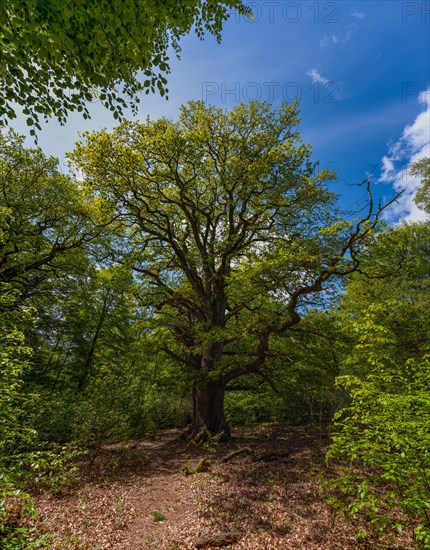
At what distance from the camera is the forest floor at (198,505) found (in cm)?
500

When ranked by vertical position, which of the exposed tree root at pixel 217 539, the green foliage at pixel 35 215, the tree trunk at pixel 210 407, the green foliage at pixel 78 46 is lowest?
the exposed tree root at pixel 217 539

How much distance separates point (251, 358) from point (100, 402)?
5909mm

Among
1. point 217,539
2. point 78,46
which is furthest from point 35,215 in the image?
point 217,539

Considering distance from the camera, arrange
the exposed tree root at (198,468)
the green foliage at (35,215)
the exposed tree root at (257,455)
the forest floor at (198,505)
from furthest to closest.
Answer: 1. the green foliage at (35,215)
2. the exposed tree root at (257,455)
3. the exposed tree root at (198,468)
4. the forest floor at (198,505)

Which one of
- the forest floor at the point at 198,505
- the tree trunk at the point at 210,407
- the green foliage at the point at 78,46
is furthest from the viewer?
the tree trunk at the point at 210,407

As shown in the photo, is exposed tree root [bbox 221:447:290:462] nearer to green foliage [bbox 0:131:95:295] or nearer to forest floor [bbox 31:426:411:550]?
forest floor [bbox 31:426:411:550]

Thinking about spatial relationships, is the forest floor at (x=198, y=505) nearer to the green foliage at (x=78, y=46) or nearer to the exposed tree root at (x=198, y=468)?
the exposed tree root at (x=198, y=468)

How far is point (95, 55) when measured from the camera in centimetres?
372

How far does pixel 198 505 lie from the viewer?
6.37 metres

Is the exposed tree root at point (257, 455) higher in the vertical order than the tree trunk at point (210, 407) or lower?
lower

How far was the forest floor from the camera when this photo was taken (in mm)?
5000

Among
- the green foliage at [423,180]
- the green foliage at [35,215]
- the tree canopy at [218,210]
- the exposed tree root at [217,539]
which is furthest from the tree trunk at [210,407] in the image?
the green foliage at [423,180]

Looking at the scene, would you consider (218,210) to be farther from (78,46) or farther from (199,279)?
(78,46)

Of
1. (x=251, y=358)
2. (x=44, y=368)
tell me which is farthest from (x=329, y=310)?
(x=44, y=368)
